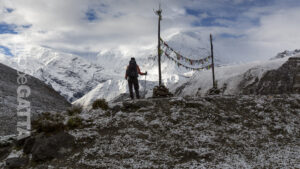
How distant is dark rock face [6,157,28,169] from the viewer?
1116 cm

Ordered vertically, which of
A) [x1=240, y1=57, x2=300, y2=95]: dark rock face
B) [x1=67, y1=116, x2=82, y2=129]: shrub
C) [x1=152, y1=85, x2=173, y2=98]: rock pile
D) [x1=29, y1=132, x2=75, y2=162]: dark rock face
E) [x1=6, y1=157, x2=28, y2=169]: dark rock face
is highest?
[x1=240, y1=57, x2=300, y2=95]: dark rock face

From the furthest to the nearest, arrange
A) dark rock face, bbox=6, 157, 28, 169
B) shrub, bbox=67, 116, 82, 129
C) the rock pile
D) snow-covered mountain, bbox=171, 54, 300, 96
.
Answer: snow-covered mountain, bbox=171, 54, 300, 96, the rock pile, shrub, bbox=67, 116, 82, 129, dark rock face, bbox=6, 157, 28, 169

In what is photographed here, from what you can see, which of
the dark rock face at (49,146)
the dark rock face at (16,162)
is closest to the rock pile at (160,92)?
the dark rock face at (49,146)

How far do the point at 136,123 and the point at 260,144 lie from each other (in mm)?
6989

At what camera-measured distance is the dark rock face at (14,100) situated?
59.2 ft

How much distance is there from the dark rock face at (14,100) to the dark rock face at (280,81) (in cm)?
2633

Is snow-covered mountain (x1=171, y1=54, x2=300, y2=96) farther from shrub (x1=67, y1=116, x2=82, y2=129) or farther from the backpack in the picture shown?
shrub (x1=67, y1=116, x2=82, y2=129)

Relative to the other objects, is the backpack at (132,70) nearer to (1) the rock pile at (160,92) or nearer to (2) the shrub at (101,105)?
(2) the shrub at (101,105)

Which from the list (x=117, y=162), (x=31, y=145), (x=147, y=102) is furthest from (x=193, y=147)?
(x=31, y=145)

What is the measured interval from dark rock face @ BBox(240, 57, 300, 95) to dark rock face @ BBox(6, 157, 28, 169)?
30834 millimetres

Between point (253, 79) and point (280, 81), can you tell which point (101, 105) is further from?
point (253, 79)

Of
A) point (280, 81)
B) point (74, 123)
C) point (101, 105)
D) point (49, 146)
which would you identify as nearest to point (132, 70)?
point (101, 105)

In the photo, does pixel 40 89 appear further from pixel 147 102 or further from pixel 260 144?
pixel 260 144

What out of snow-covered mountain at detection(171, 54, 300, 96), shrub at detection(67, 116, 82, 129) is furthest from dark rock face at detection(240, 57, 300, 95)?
shrub at detection(67, 116, 82, 129)
